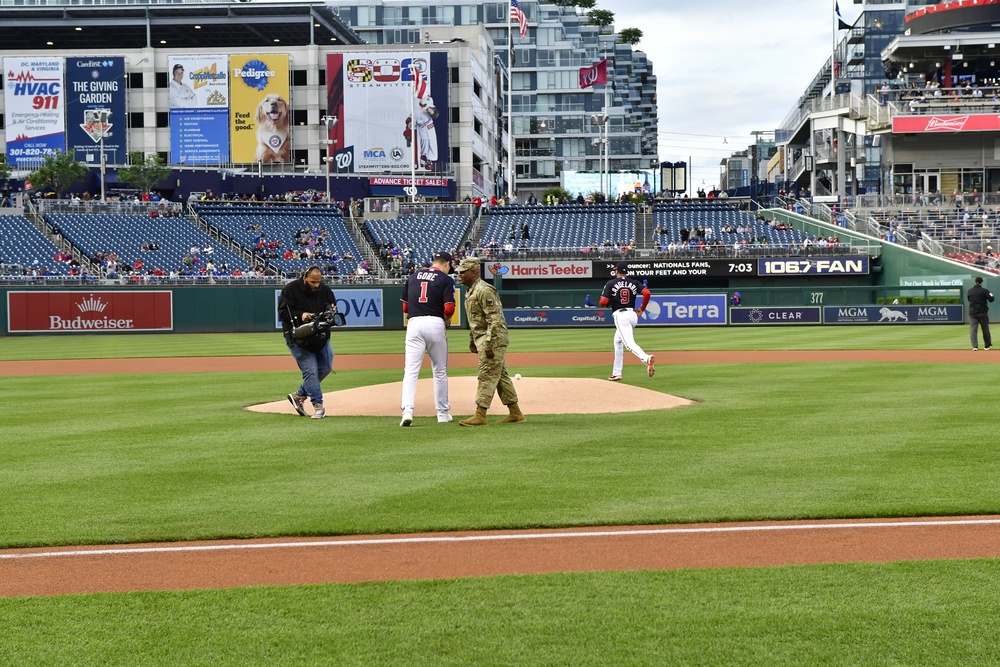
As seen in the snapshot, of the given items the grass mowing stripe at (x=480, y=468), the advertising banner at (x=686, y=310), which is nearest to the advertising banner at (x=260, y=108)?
the advertising banner at (x=686, y=310)

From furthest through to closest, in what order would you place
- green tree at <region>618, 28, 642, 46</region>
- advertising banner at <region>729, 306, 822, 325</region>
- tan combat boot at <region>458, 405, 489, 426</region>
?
green tree at <region>618, 28, 642, 46</region>
advertising banner at <region>729, 306, 822, 325</region>
tan combat boot at <region>458, 405, 489, 426</region>

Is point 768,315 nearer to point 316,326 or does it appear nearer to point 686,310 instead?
point 686,310

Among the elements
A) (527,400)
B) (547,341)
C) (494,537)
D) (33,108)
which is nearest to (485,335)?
(527,400)

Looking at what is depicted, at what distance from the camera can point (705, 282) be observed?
53.1 metres

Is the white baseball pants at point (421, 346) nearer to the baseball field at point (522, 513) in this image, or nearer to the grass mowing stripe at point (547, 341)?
the baseball field at point (522, 513)

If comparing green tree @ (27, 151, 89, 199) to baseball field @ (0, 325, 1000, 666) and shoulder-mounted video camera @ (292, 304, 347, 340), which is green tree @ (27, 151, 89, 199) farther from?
shoulder-mounted video camera @ (292, 304, 347, 340)

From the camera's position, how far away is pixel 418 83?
7350cm

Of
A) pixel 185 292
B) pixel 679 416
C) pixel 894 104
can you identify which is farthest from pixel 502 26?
pixel 679 416

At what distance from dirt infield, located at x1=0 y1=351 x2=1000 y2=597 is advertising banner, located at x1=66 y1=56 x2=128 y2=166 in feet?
237

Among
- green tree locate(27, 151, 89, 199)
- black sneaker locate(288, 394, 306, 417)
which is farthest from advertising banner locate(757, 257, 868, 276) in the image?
green tree locate(27, 151, 89, 199)

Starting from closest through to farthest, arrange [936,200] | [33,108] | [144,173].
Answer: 1. [936,200]
2. [144,173]
3. [33,108]

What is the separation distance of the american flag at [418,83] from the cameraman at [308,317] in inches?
2441

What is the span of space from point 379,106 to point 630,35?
73958 millimetres

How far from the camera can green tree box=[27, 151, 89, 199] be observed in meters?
63.5
